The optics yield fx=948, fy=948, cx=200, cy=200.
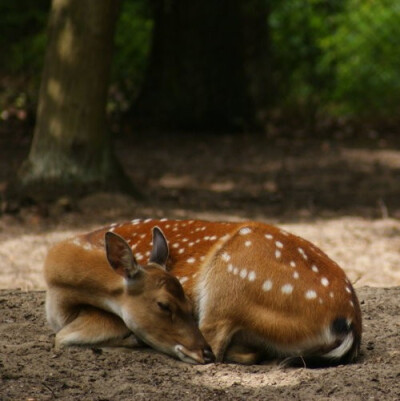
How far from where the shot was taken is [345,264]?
761 centimetres

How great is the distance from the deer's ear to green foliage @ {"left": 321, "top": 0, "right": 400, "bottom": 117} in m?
12.3

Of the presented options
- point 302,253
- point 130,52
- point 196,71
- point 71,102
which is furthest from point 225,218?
point 130,52

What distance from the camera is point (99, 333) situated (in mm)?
4984

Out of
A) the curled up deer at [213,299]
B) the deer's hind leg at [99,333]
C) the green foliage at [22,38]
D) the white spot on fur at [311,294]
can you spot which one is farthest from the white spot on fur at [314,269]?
the green foliage at [22,38]

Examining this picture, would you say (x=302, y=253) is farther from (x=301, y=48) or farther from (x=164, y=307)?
(x=301, y=48)

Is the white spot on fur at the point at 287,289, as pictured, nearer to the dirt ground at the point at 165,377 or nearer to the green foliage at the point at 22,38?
the dirt ground at the point at 165,377

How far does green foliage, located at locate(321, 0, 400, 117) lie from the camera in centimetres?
1695

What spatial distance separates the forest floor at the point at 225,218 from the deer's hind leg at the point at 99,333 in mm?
65

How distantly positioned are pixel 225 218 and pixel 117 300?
183 inches

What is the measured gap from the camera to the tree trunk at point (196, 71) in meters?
14.8

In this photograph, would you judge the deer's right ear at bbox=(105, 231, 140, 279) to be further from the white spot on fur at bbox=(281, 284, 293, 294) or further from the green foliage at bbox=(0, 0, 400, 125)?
the green foliage at bbox=(0, 0, 400, 125)

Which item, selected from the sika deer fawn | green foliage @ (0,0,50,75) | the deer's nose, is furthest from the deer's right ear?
green foliage @ (0,0,50,75)

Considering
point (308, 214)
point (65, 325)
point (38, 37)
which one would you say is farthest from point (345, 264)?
point (38, 37)

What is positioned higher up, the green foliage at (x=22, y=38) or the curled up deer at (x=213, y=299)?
the green foliage at (x=22, y=38)
